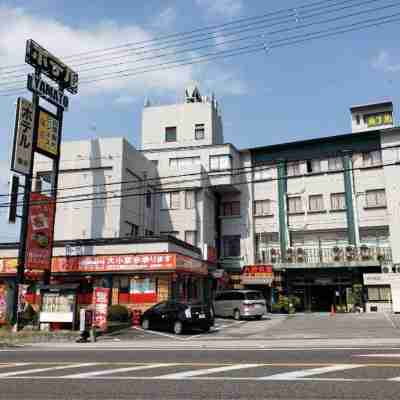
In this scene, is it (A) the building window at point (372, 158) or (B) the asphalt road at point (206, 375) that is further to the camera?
(A) the building window at point (372, 158)

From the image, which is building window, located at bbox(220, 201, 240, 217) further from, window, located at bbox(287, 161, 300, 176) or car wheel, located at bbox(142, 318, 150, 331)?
car wheel, located at bbox(142, 318, 150, 331)

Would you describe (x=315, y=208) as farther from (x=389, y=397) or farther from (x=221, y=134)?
(x=389, y=397)

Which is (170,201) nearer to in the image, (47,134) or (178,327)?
(47,134)

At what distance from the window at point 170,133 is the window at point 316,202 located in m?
14.0

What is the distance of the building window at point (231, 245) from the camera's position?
4344 cm

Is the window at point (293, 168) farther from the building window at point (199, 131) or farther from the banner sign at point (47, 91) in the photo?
the banner sign at point (47, 91)

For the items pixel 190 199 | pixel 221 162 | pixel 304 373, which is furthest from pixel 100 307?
pixel 221 162

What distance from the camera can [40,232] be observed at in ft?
91.8

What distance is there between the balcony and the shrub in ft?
58.2

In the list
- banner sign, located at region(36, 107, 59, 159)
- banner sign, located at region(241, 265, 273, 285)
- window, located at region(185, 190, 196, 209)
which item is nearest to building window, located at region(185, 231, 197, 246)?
window, located at region(185, 190, 196, 209)

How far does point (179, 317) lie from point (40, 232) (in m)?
10.3

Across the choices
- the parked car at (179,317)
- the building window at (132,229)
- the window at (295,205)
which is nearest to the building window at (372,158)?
the window at (295,205)

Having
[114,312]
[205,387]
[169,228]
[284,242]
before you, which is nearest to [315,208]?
[284,242]

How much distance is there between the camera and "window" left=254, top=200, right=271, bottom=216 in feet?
142
